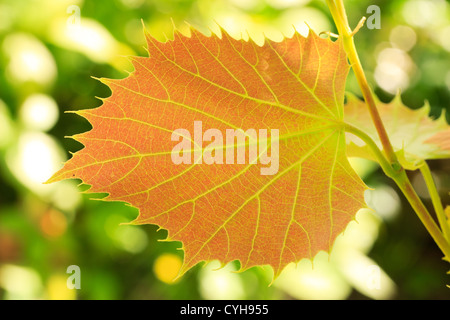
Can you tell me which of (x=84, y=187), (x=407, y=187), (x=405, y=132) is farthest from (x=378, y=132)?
(x=84, y=187)

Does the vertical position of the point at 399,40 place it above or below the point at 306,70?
above

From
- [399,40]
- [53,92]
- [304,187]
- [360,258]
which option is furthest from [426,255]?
[304,187]

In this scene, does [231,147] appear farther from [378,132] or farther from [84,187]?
[84,187]

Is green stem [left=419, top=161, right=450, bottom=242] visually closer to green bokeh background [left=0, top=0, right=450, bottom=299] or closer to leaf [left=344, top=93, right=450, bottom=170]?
leaf [left=344, top=93, right=450, bottom=170]

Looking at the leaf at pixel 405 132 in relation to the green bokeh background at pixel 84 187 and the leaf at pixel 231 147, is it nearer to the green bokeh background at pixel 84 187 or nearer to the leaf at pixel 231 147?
the leaf at pixel 231 147

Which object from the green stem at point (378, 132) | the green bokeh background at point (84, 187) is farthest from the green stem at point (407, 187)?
the green bokeh background at point (84, 187)

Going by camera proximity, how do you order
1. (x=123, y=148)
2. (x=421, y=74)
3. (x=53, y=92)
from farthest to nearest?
1. (x=421, y=74)
2. (x=53, y=92)
3. (x=123, y=148)

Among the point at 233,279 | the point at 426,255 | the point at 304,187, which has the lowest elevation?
the point at 304,187

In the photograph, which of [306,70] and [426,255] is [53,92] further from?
[426,255]
